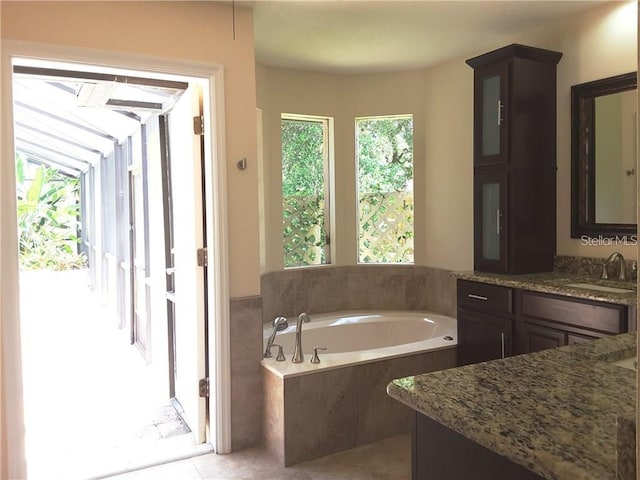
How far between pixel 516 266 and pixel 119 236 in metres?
4.53

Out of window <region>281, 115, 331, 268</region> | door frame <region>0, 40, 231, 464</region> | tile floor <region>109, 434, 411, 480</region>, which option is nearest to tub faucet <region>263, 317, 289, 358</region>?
door frame <region>0, 40, 231, 464</region>

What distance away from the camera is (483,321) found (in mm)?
3104

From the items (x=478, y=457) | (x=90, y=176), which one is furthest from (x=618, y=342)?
(x=90, y=176)

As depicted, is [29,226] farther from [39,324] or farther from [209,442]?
[209,442]

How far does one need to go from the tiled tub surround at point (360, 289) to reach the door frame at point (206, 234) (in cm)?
124

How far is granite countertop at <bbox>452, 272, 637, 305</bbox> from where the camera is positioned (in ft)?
7.95

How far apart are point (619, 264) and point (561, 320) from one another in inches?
22.3

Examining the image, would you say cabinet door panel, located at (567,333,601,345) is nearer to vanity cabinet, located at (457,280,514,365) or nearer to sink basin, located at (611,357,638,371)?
vanity cabinet, located at (457,280,514,365)

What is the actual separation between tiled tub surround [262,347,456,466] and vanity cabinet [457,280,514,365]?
1.34ft

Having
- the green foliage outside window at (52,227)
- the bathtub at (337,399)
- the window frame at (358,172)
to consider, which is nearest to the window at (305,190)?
the window frame at (358,172)

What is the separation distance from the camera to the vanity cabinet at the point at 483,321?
117 inches

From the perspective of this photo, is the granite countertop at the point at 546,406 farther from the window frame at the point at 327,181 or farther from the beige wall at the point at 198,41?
the window frame at the point at 327,181

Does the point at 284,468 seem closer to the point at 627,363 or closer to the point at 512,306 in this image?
the point at 512,306

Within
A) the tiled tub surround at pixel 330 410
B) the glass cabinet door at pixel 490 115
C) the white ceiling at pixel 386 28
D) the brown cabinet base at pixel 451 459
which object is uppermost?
the white ceiling at pixel 386 28
